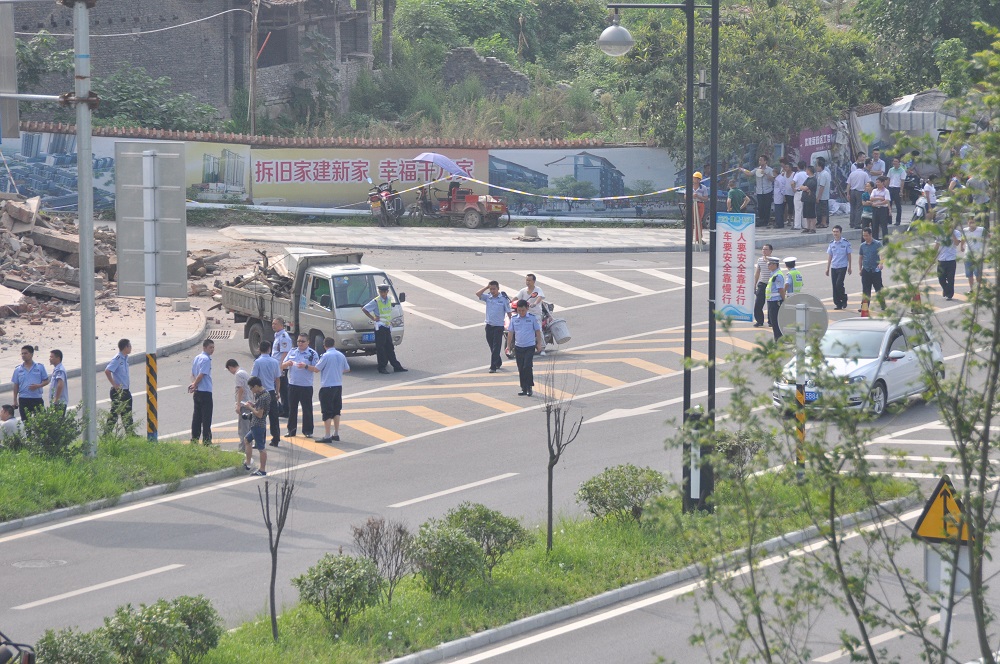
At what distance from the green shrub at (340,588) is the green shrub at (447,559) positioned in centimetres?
85

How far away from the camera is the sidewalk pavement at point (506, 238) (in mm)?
34906

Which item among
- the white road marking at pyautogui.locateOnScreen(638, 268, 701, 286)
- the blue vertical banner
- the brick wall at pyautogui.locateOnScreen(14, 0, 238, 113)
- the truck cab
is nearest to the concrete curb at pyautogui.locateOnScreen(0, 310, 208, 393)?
the truck cab

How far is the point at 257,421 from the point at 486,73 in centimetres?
3980

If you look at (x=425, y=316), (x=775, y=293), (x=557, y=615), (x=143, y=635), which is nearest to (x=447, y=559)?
(x=557, y=615)

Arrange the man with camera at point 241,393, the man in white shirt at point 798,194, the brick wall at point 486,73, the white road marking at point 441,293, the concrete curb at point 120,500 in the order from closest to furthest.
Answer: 1. the concrete curb at point 120,500
2. the man with camera at point 241,393
3. the white road marking at point 441,293
4. the man in white shirt at point 798,194
5. the brick wall at point 486,73

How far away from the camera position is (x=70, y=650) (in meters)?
10.1

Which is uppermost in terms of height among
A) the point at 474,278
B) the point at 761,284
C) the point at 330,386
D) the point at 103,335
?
the point at 761,284

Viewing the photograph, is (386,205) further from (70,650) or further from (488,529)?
(70,650)

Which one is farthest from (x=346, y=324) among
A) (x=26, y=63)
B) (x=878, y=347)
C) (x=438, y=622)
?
(x=26, y=63)

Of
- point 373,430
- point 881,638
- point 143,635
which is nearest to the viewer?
point 143,635

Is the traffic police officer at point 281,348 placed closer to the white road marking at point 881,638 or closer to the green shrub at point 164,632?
the green shrub at point 164,632

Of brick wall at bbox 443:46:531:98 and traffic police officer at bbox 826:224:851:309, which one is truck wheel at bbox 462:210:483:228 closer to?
traffic police officer at bbox 826:224:851:309

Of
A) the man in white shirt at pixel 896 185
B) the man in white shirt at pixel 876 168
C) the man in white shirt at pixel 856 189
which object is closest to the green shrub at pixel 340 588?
the man in white shirt at pixel 896 185

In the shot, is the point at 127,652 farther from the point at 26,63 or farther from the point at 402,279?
the point at 26,63
